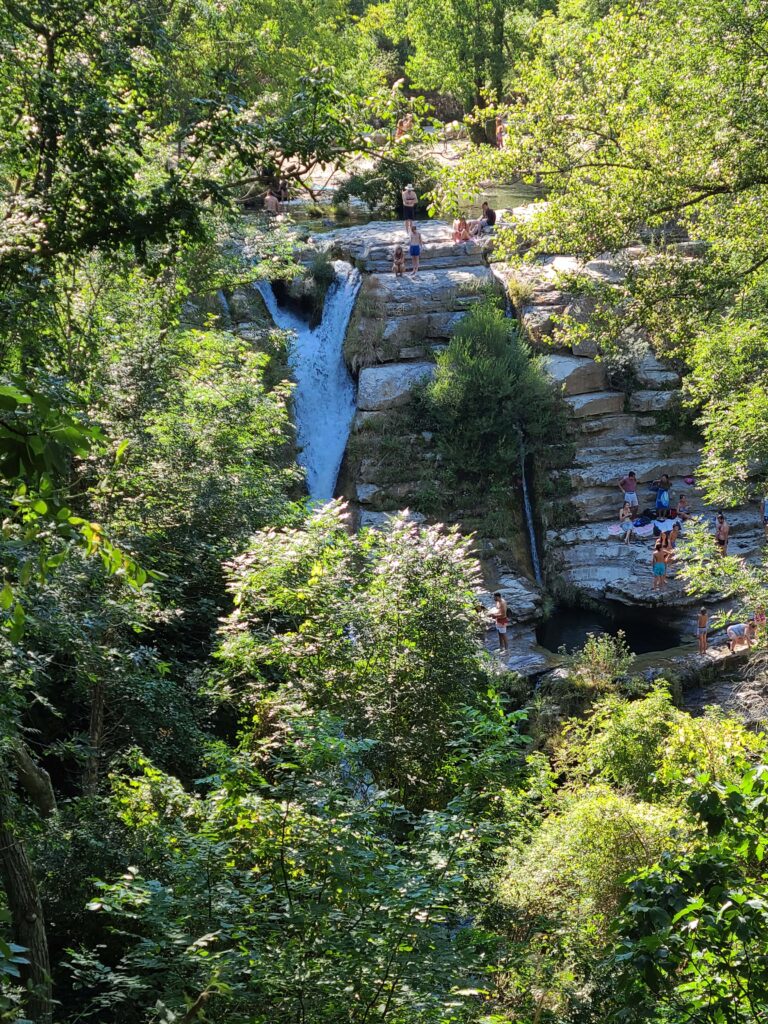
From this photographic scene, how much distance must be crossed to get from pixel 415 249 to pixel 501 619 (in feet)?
33.1

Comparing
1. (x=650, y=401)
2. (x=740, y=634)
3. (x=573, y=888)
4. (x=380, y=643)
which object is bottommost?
(x=573, y=888)

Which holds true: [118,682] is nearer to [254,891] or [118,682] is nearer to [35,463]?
[254,891]

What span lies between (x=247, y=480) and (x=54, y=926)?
6313 mm

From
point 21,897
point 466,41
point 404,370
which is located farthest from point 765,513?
point 466,41

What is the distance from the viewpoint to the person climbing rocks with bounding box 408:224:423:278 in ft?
74.9

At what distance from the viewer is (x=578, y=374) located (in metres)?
21.2

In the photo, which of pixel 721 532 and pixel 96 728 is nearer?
pixel 96 728

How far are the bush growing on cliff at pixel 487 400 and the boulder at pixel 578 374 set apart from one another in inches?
23.1

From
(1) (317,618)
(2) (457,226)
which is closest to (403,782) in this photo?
(1) (317,618)

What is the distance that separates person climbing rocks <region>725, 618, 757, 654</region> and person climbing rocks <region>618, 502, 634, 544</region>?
3330mm

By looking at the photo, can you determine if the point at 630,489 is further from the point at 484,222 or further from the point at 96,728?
the point at 96,728

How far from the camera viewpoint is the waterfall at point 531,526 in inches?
796

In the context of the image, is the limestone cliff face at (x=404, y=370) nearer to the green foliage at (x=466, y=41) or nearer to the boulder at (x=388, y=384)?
the boulder at (x=388, y=384)

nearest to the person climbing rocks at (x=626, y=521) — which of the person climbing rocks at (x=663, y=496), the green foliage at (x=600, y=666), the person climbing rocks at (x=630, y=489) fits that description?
the person climbing rocks at (x=630, y=489)
